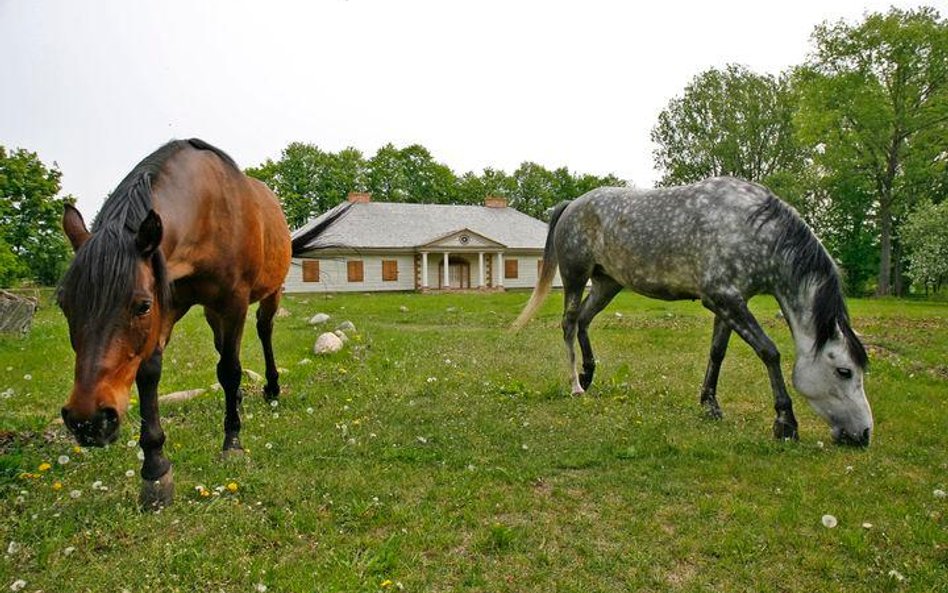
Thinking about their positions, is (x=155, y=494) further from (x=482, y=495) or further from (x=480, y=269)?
(x=480, y=269)

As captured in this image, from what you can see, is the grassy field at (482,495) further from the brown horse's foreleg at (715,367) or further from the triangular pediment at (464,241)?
the triangular pediment at (464,241)

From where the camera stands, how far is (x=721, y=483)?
12.9 ft

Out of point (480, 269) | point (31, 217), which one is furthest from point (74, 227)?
point (480, 269)

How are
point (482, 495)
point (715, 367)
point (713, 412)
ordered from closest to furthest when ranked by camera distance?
point (482, 495) → point (713, 412) → point (715, 367)

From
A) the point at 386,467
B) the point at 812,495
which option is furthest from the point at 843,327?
the point at 386,467

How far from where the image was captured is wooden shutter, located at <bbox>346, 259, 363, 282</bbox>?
119ft

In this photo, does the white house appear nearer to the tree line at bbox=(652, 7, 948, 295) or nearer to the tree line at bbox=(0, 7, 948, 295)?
the tree line at bbox=(0, 7, 948, 295)

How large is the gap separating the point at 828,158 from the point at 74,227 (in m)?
40.6

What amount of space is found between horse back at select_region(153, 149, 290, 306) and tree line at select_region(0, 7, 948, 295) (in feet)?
49.2

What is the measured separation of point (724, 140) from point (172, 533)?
51421mm

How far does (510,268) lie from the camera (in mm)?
41531

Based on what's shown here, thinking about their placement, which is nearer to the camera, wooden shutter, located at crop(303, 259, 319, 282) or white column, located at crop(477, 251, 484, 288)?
wooden shutter, located at crop(303, 259, 319, 282)

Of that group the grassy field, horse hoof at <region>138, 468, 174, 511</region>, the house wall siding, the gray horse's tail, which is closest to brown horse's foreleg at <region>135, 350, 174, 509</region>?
horse hoof at <region>138, 468, 174, 511</region>

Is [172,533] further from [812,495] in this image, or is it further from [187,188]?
[812,495]
